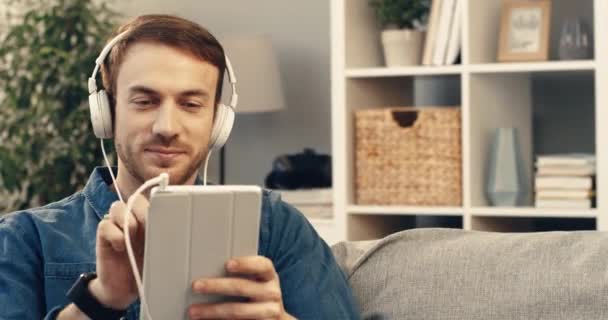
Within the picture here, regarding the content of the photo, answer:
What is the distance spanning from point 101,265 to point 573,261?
0.66 m

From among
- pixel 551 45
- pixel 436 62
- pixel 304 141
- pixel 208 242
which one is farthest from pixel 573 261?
pixel 304 141

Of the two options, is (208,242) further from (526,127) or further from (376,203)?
(526,127)

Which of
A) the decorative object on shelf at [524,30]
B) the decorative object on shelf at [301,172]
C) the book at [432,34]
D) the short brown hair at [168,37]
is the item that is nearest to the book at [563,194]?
the decorative object on shelf at [524,30]

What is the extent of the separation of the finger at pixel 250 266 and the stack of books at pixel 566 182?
1.64 metres

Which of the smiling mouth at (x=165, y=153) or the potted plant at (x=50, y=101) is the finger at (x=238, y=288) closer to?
the smiling mouth at (x=165, y=153)

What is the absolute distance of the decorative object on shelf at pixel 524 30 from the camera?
2.84 meters

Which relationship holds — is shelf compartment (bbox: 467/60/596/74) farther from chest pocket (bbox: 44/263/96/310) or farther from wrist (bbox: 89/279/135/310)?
wrist (bbox: 89/279/135/310)

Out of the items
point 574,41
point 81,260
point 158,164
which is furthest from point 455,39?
point 81,260

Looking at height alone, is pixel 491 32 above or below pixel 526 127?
A: above

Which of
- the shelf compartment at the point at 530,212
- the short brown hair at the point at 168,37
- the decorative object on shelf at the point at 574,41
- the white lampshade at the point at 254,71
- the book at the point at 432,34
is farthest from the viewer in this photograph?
the white lampshade at the point at 254,71

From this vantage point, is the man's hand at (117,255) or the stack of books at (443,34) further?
the stack of books at (443,34)

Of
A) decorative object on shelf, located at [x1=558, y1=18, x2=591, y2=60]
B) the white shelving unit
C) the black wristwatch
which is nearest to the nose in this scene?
the black wristwatch

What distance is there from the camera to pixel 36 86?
12.6ft

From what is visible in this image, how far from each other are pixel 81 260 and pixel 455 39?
1.60 meters
